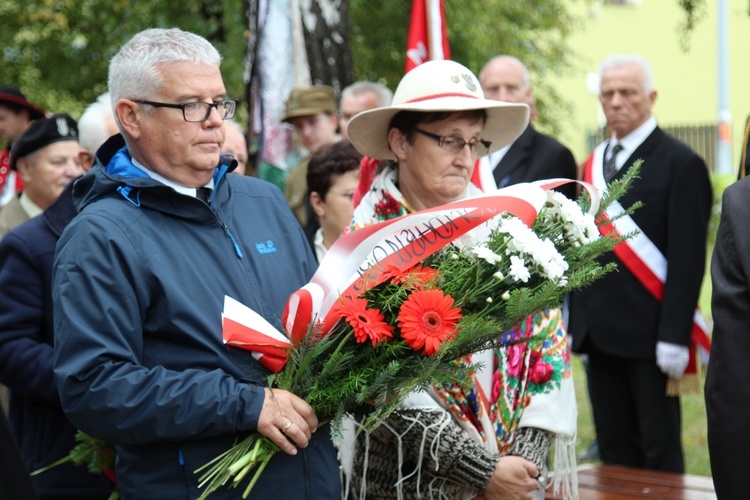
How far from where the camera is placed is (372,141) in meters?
4.03

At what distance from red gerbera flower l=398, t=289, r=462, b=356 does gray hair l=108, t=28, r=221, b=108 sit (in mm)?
989

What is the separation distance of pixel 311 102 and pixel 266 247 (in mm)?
3760

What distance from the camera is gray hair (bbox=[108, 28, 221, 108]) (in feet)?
10.1

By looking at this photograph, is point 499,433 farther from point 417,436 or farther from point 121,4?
point 121,4

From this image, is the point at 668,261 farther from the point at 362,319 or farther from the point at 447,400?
the point at 362,319

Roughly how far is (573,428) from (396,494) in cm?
69

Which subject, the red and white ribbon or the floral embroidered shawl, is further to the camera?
the floral embroidered shawl

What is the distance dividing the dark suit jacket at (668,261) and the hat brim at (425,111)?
176cm

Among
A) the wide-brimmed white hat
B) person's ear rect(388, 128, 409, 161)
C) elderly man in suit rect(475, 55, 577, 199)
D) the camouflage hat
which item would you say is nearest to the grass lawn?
elderly man in suit rect(475, 55, 577, 199)

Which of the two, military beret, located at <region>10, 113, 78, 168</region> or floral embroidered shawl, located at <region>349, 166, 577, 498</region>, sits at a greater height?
military beret, located at <region>10, 113, 78, 168</region>

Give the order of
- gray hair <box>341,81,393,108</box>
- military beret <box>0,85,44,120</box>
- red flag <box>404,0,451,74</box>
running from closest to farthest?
red flag <box>404,0,451,74</box>
gray hair <box>341,81,393,108</box>
military beret <box>0,85,44,120</box>

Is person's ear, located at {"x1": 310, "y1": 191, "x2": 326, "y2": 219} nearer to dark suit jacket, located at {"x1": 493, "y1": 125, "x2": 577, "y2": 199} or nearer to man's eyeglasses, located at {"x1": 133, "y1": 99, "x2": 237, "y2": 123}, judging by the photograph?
dark suit jacket, located at {"x1": 493, "y1": 125, "x2": 577, "y2": 199}

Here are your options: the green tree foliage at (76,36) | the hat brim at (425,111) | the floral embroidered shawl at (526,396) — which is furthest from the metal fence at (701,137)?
the floral embroidered shawl at (526,396)

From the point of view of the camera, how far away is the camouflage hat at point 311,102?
6871mm
